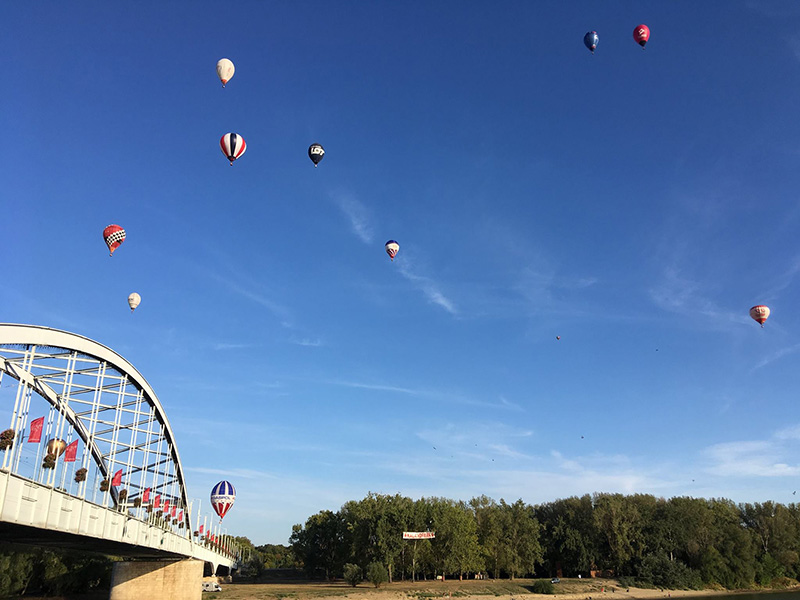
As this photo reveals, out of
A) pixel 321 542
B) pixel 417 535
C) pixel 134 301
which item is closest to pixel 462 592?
pixel 417 535

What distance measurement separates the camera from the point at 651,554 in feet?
336

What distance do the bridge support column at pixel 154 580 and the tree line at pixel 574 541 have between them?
32815mm

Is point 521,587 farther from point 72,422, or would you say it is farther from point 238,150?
point 238,150

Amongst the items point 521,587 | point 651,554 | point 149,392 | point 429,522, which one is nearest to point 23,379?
point 149,392

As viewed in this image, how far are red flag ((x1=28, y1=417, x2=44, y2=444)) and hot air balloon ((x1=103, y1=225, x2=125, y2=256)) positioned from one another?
22.8 meters

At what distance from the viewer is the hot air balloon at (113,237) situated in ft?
163

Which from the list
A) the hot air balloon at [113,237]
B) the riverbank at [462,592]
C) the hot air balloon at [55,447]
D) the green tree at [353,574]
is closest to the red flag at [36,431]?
the hot air balloon at [55,447]

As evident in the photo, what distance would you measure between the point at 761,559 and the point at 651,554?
2311cm

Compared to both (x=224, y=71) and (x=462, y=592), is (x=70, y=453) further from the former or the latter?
(x=462, y=592)

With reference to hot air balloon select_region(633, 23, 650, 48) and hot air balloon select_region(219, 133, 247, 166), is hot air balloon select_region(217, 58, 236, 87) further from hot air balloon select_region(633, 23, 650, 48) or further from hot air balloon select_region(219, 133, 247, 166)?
hot air balloon select_region(633, 23, 650, 48)

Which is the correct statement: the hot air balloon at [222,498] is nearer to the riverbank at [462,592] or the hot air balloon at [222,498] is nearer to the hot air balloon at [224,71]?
the riverbank at [462,592]

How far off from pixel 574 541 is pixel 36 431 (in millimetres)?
101940

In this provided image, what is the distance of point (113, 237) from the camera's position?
164 feet

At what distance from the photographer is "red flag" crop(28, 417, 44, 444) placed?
2930 centimetres
